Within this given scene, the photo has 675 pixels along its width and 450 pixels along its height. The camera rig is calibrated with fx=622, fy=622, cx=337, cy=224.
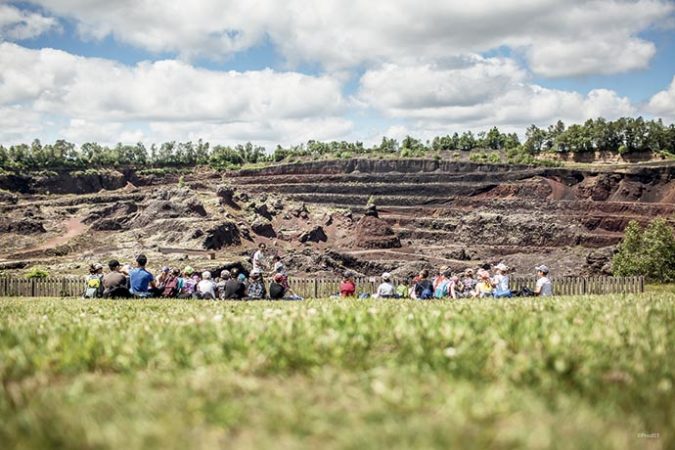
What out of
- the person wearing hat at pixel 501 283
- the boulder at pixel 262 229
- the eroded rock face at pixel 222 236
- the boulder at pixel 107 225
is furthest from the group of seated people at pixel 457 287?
the boulder at pixel 107 225

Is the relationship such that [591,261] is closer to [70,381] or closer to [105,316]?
[105,316]

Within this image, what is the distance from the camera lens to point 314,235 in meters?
85.7

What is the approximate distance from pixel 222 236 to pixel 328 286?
43.9 m

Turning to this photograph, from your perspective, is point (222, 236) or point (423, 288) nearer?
point (423, 288)

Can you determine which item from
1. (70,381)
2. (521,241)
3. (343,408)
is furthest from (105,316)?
(521,241)

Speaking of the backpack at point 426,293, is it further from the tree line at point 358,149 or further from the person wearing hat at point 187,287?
the tree line at point 358,149

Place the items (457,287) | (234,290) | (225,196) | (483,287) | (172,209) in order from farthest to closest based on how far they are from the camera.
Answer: (225,196), (172,209), (457,287), (483,287), (234,290)

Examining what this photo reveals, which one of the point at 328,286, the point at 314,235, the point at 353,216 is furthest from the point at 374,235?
the point at 328,286

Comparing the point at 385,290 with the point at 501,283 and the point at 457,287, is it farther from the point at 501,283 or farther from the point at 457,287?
the point at 501,283

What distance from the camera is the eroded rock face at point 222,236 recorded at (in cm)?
7088

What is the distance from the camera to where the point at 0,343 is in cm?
627

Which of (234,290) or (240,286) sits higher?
(240,286)

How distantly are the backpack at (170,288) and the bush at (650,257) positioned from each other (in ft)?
124

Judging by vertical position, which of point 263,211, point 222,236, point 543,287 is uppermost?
point 543,287
